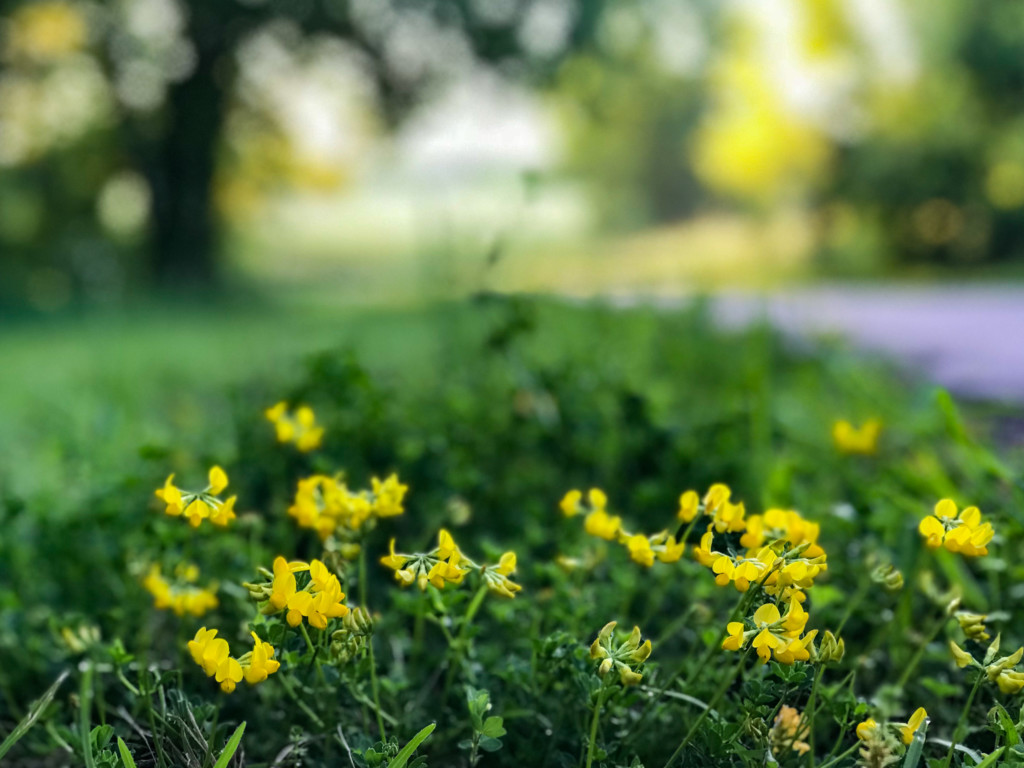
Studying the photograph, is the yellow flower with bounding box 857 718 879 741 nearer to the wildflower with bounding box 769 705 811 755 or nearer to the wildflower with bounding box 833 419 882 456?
the wildflower with bounding box 769 705 811 755

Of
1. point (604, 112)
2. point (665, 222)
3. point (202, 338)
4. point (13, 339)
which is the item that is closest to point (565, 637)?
point (202, 338)

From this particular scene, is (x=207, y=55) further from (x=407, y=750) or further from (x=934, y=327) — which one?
(x=407, y=750)

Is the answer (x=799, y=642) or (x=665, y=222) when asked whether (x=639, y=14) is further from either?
(x=799, y=642)

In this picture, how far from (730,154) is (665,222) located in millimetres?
6396

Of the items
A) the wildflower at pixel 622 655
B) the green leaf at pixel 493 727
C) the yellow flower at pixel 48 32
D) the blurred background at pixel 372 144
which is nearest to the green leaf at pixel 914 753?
the wildflower at pixel 622 655

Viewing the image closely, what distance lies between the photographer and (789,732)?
86 centimetres

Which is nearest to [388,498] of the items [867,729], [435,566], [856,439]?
[435,566]

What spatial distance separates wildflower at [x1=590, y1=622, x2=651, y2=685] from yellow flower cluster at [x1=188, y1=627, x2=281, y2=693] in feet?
0.84

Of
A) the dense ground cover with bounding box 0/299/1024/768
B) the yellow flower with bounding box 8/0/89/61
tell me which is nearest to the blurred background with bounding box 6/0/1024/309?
the yellow flower with bounding box 8/0/89/61

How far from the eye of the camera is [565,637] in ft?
2.82

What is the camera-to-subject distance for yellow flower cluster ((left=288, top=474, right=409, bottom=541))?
2.84ft

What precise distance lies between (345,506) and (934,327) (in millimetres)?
Answer: 4303

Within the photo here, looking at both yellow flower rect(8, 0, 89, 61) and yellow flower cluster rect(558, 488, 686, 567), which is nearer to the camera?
yellow flower cluster rect(558, 488, 686, 567)

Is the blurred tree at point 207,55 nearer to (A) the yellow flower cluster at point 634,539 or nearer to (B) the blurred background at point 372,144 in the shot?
(B) the blurred background at point 372,144
